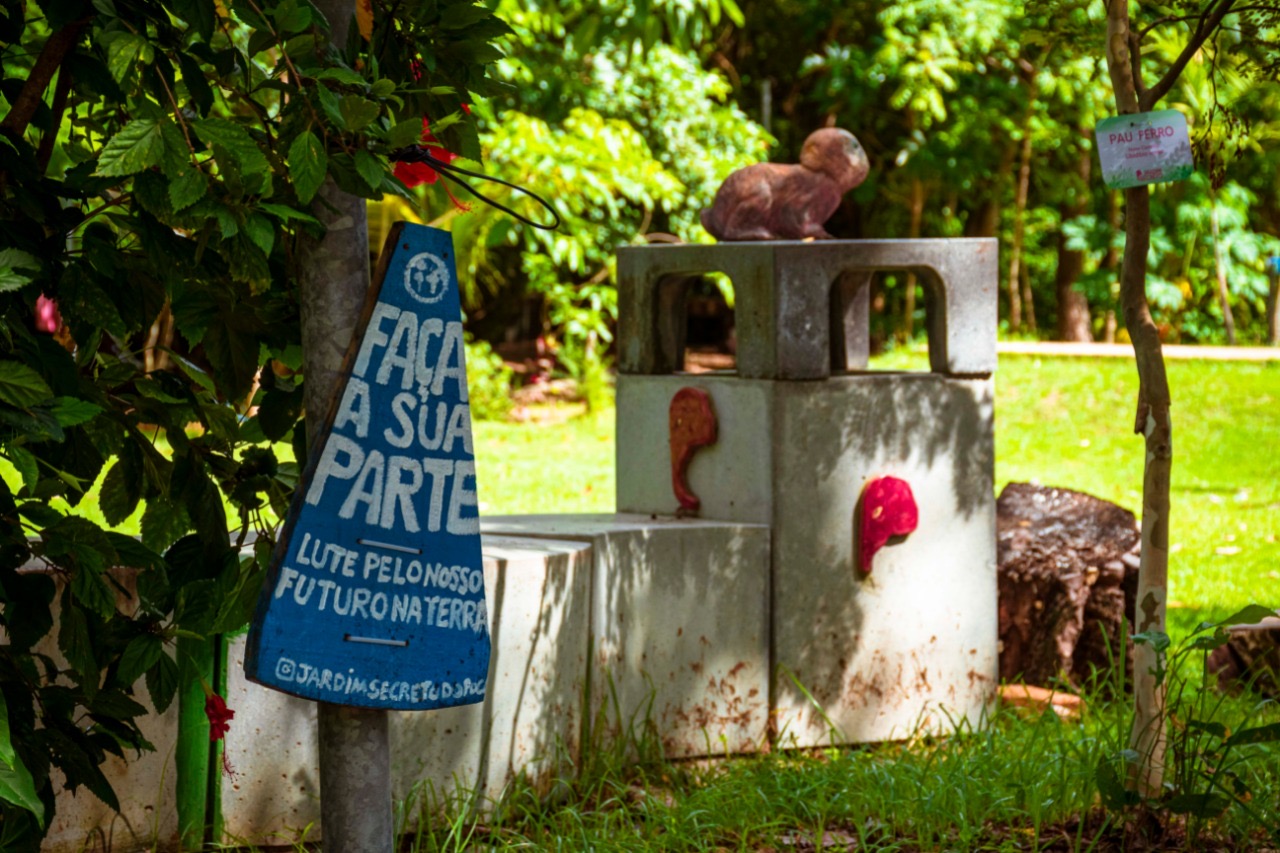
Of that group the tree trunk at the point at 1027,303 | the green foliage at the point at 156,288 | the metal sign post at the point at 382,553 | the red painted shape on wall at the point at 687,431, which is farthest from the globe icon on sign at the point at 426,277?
the tree trunk at the point at 1027,303

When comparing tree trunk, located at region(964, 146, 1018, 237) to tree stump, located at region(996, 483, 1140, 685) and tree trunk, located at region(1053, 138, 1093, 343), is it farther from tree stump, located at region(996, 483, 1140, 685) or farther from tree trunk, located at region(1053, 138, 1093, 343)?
tree stump, located at region(996, 483, 1140, 685)

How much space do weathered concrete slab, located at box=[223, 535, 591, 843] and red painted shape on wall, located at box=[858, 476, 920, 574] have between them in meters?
0.93

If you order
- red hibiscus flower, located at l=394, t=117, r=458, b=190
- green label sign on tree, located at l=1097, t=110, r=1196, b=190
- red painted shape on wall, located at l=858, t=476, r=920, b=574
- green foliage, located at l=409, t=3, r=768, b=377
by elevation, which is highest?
green foliage, located at l=409, t=3, r=768, b=377

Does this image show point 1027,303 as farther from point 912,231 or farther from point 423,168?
point 423,168

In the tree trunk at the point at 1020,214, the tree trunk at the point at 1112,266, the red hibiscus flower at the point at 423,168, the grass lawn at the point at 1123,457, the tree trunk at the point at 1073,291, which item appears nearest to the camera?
the red hibiscus flower at the point at 423,168

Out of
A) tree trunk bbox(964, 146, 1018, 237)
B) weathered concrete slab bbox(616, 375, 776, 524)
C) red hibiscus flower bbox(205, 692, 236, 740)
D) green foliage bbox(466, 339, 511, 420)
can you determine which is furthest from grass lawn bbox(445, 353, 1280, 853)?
tree trunk bbox(964, 146, 1018, 237)

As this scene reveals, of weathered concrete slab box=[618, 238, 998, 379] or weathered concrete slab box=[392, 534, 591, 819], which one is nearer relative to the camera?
weathered concrete slab box=[392, 534, 591, 819]

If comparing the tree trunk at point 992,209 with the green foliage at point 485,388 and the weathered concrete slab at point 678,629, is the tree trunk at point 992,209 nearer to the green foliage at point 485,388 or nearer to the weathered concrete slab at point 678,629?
the green foliage at point 485,388

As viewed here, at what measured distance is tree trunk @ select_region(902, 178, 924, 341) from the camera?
1583 centimetres

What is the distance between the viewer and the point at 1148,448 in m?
3.34

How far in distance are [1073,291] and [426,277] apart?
609 inches

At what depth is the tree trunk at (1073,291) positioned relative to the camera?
16.6 m

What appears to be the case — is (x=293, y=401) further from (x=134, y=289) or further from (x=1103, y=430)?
(x=1103, y=430)

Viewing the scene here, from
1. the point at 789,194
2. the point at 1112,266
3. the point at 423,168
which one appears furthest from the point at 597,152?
the point at 1112,266
